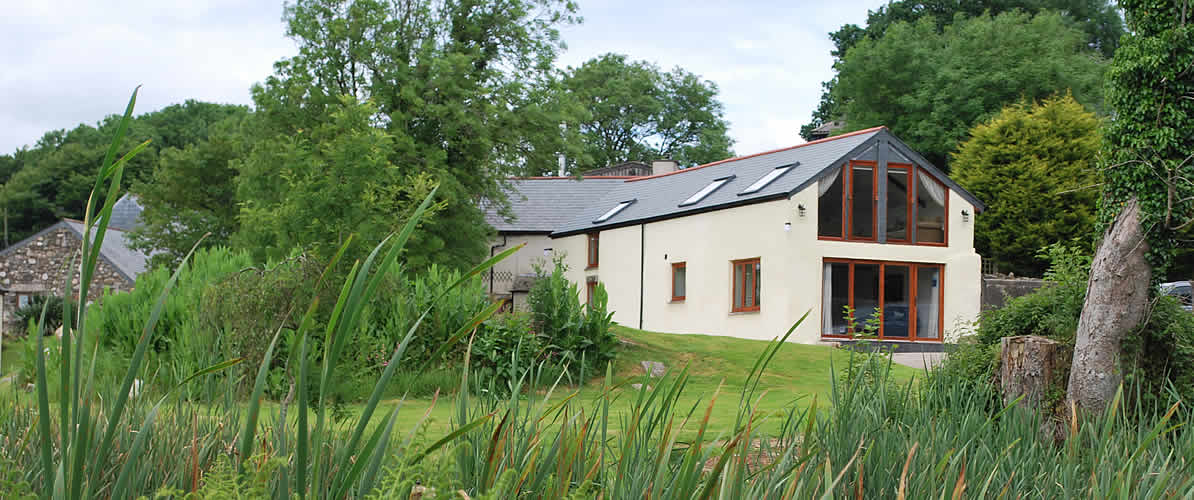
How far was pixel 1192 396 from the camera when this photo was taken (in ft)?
20.7

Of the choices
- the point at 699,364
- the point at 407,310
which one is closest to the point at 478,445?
the point at 407,310

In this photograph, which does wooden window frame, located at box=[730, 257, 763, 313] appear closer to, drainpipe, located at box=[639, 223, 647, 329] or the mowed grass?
drainpipe, located at box=[639, 223, 647, 329]

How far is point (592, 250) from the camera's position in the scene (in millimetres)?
28297

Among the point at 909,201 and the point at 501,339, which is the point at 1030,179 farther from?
the point at 501,339

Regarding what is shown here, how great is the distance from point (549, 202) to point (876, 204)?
39.0 ft

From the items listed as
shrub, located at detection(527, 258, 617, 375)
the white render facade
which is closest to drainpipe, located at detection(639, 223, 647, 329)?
the white render facade

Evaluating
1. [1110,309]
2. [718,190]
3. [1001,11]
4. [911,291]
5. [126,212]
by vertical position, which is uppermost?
[1001,11]

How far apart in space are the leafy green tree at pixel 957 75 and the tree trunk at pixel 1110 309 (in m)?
28.7

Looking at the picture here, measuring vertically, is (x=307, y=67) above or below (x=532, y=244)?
above

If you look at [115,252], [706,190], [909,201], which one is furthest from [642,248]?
[115,252]

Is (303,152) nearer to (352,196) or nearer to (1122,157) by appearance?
(352,196)

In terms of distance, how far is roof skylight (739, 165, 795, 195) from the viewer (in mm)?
22809

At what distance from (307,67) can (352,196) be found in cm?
1088

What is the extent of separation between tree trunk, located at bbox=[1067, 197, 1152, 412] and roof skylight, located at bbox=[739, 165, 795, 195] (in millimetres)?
16253
